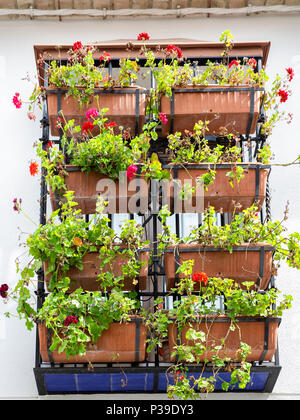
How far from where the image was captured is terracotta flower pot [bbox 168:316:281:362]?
629 cm

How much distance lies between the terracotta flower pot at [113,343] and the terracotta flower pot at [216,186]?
97 cm

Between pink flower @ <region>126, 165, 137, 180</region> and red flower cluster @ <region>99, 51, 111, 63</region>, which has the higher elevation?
red flower cluster @ <region>99, 51, 111, 63</region>

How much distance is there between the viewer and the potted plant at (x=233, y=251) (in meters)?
6.44

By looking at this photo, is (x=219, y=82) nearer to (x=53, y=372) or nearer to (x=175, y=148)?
(x=175, y=148)

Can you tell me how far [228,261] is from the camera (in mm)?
6453

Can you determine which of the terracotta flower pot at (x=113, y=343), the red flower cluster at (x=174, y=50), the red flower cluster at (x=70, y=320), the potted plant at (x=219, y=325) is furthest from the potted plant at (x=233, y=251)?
the red flower cluster at (x=174, y=50)

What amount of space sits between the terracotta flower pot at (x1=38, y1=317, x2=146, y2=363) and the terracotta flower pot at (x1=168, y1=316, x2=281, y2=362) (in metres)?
0.24

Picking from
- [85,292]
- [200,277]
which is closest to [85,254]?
[85,292]

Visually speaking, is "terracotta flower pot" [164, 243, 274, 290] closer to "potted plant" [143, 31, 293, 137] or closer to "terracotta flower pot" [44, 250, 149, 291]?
"terracotta flower pot" [44, 250, 149, 291]

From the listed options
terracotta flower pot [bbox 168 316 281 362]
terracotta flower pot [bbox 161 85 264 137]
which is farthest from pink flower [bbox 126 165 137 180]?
terracotta flower pot [bbox 168 316 281 362]

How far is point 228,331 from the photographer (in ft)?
20.6

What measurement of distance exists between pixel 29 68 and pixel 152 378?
10.1ft

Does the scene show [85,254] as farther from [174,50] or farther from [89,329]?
[174,50]
